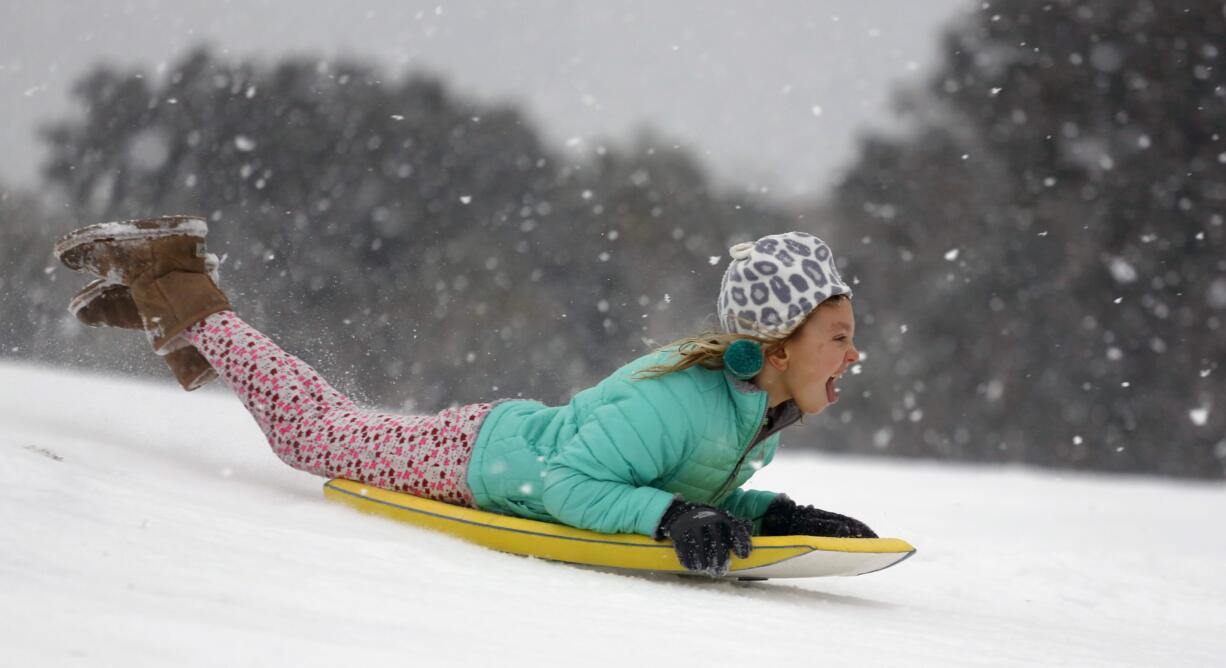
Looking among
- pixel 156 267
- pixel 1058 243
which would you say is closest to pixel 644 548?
pixel 156 267

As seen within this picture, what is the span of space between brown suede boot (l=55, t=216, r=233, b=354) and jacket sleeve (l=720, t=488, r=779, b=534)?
1.41m

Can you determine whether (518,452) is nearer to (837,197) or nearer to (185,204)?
(185,204)

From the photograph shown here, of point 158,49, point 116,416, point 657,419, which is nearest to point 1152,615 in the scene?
point 657,419

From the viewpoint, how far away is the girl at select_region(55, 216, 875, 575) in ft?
6.29

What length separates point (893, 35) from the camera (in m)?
24.1

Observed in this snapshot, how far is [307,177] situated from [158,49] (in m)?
3.95

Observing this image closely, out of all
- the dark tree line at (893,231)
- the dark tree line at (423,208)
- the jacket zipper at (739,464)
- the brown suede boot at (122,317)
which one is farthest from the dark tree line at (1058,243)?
the jacket zipper at (739,464)

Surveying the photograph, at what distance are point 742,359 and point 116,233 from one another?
1714mm

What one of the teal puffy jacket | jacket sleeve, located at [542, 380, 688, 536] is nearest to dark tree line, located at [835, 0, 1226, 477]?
the teal puffy jacket

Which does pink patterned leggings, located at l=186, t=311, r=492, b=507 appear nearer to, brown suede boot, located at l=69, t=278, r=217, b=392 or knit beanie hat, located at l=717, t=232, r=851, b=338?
brown suede boot, located at l=69, t=278, r=217, b=392

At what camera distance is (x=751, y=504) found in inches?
91.7

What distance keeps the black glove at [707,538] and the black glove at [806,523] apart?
373 millimetres

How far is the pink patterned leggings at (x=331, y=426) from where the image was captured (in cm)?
226

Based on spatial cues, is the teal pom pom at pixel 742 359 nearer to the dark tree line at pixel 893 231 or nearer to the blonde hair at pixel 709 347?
the blonde hair at pixel 709 347
